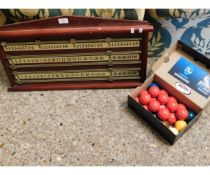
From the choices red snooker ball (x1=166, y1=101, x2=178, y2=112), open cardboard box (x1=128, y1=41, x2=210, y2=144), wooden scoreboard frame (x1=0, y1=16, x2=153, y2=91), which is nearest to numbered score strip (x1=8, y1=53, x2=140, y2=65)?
wooden scoreboard frame (x1=0, y1=16, x2=153, y2=91)

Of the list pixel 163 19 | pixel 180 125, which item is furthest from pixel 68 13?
pixel 180 125

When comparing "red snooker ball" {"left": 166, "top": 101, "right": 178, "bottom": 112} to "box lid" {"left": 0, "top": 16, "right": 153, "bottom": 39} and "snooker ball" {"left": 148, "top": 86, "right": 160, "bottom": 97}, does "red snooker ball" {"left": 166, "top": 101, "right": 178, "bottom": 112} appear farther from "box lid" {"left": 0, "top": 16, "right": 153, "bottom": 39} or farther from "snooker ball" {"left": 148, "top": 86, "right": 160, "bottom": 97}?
"box lid" {"left": 0, "top": 16, "right": 153, "bottom": 39}

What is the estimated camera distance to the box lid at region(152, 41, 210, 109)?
4.67 ft

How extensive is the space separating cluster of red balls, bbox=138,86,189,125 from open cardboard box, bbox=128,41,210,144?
27 millimetres

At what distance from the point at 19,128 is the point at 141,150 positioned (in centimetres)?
53

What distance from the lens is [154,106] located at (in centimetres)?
144

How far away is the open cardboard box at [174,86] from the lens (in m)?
1.42

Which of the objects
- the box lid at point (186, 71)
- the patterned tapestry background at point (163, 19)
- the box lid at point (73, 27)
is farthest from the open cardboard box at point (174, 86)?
the box lid at point (73, 27)

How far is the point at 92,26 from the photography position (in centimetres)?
132

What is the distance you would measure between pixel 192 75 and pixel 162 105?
174 millimetres

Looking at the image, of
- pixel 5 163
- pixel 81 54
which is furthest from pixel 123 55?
pixel 5 163

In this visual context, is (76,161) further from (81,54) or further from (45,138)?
(81,54)
